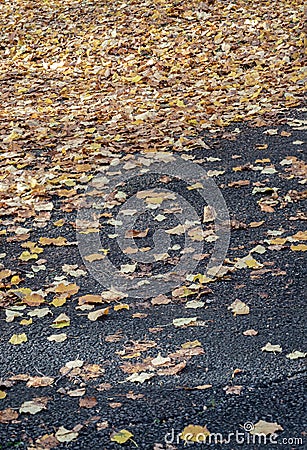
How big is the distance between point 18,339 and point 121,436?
1.05 meters

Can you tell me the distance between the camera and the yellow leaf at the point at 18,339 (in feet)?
12.8

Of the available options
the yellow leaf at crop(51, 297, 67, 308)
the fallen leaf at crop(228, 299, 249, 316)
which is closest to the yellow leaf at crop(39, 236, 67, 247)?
the yellow leaf at crop(51, 297, 67, 308)

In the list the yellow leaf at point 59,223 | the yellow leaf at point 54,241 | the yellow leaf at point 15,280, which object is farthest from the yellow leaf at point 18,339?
the yellow leaf at point 59,223

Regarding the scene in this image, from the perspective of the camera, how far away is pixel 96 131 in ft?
24.3

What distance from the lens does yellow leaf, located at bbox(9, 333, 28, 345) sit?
391 centimetres

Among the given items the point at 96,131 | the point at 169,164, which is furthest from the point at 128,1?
the point at 169,164

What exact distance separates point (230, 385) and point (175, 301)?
919 millimetres

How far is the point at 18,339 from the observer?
393 cm

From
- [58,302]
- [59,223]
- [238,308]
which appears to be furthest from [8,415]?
[59,223]

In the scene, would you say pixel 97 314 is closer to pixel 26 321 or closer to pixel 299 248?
pixel 26 321

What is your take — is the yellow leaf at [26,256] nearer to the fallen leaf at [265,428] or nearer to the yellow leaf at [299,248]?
the yellow leaf at [299,248]

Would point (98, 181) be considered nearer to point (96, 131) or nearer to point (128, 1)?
point (96, 131)

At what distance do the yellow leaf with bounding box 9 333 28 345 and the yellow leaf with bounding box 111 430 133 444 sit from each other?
100 centimetres

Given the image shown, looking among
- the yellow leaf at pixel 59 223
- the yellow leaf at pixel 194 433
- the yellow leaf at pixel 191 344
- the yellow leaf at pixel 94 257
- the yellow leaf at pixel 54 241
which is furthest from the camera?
the yellow leaf at pixel 59 223
